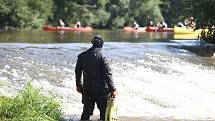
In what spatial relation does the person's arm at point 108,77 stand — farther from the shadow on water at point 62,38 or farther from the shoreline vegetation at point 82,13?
the shoreline vegetation at point 82,13

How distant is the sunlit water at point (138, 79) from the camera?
12.5m

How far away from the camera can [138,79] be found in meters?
15.7

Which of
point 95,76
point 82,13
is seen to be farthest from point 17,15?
point 95,76

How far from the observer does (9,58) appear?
704 inches

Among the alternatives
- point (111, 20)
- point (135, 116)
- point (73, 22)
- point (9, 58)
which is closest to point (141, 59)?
point (9, 58)

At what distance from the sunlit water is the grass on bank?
1.93 metres

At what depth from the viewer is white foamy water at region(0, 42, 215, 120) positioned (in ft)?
41.1

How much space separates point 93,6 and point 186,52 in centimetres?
4964

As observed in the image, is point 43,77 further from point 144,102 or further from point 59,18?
point 59,18

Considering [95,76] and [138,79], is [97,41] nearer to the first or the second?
[95,76]

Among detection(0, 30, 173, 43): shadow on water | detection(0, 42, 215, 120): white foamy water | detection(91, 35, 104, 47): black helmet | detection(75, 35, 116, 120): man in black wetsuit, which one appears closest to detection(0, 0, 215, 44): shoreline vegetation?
detection(0, 30, 173, 43): shadow on water

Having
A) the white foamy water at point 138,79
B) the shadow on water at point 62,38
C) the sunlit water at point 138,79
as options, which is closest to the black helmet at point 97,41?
the white foamy water at point 138,79

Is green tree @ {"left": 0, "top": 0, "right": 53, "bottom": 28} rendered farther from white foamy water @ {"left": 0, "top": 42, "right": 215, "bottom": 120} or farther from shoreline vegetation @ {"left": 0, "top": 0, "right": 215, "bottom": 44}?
white foamy water @ {"left": 0, "top": 42, "right": 215, "bottom": 120}

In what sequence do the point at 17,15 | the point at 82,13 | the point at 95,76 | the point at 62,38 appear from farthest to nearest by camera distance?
the point at 82,13 → the point at 17,15 → the point at 62,38 → the point at 95,76
